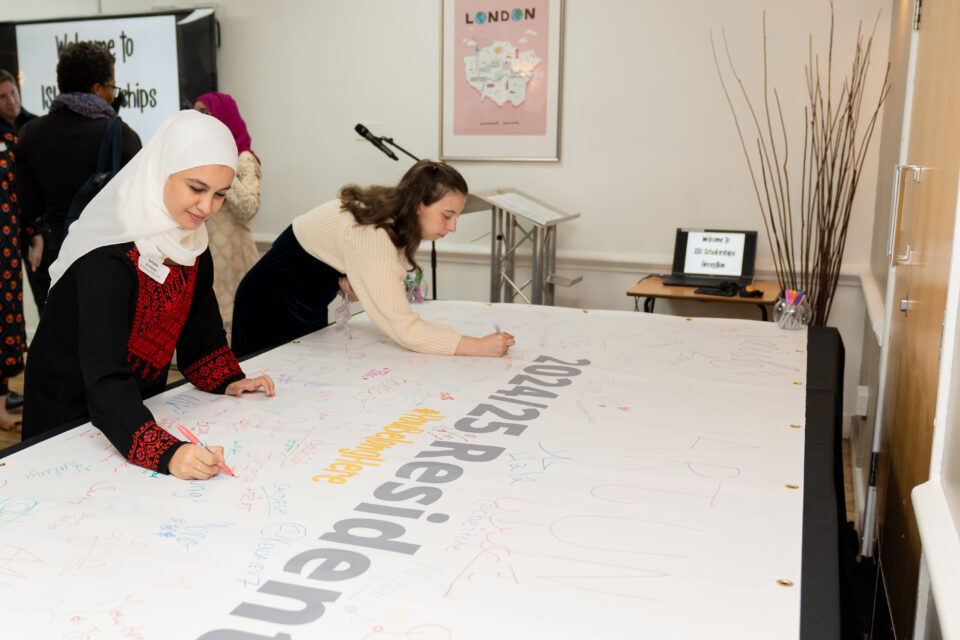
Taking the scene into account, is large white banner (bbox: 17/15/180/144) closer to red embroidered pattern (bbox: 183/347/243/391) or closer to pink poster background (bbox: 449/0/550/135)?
pink poster background (bbox: 449/0/550/135)

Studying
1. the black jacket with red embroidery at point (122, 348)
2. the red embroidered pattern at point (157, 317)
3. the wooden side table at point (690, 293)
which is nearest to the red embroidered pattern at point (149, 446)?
the black jacket with red embroidery at point (122, 348)

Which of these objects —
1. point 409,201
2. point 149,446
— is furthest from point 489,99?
point 149,446

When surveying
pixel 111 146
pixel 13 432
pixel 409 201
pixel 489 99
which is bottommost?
pixel 13 432

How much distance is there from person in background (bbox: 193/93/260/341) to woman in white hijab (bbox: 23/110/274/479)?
2.08 metres

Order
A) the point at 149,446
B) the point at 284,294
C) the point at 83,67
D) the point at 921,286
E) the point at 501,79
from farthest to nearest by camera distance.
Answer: the point at 501,79 < the point at 83,67 < the point at 284,294 < the point at 921,286 < the point at 149,446

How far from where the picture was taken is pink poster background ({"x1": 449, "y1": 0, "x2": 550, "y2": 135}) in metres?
3.98

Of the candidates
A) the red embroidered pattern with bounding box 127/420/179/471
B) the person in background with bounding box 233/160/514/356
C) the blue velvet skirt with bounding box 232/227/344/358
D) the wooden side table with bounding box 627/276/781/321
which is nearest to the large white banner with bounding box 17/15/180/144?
the blue velvet skirt with bounding box 232/227/344/358

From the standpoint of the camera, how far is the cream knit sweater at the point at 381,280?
2207mm

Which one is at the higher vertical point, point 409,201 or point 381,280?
point 409,201

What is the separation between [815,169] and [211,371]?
287 centimetres

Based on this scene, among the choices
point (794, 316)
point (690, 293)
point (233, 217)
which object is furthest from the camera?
Answer: point (233, 217)

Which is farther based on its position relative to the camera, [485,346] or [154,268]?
[485,346]

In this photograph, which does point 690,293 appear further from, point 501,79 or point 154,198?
point 154,198

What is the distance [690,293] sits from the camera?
349 centimetres
